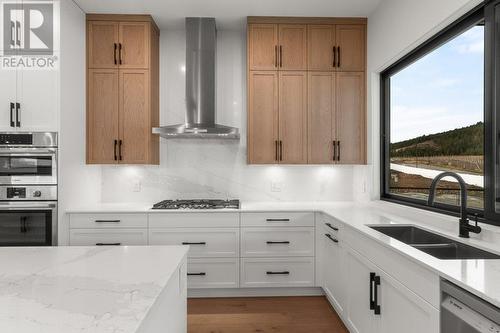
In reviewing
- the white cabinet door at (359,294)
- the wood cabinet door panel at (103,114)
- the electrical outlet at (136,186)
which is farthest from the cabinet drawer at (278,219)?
the wood cabinet door panel at (103,114)

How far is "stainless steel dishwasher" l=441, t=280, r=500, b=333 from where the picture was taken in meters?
1.02

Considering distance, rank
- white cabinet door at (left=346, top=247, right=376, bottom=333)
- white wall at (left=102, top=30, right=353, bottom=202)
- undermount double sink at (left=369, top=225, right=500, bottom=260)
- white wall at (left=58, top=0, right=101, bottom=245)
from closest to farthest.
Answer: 1. undermount double sink at (left=369, top=225, right=500, bottom=260)
2. white cabinet door at (left=346, top=247, right=376, bottom=333)
3. white wall at (left=58, top=0, right=101, bottom=245)
4. white wall at (left=102, top=30, right=353, bottom=202)

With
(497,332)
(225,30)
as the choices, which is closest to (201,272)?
(497,332)

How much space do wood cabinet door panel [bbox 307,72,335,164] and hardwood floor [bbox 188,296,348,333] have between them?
4.82 feet

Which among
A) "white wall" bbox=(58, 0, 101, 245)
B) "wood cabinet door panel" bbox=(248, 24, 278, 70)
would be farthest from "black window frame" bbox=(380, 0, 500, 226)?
"white wall" bbox=(58, 0, 101, 245)

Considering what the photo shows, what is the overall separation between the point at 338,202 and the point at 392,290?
78.6 inches

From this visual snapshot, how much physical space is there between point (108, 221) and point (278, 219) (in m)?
1.64

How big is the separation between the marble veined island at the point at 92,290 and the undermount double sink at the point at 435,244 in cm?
141

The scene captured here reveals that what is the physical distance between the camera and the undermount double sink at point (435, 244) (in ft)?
5.36

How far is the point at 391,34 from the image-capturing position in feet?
9.34

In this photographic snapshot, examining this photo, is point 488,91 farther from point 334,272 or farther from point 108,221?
point 108,221

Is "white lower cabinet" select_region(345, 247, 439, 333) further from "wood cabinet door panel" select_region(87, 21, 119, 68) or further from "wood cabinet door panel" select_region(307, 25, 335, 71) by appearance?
"wood cabinet door panel" select_region(87, 21, 119, 68)

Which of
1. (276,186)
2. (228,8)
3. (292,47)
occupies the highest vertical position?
(228,8)

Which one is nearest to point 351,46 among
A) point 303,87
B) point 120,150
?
→ point 303,87
